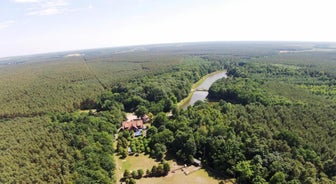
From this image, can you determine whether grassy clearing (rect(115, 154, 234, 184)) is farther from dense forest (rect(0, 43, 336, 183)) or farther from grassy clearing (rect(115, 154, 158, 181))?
dense forest (rect(0, 43, 336, 183))

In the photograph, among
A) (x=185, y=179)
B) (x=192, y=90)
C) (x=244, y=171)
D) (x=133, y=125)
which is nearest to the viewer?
(x=244, y=171)

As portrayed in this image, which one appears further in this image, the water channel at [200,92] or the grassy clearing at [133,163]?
the water channel at [200,92]

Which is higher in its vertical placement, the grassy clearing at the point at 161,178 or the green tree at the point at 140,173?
the green tree at the point at 140,173

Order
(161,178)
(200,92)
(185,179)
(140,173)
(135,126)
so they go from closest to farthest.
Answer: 1. (185,179)
2. (140,173)
3. (161,178)
4. (135,126)
5. (200,92)

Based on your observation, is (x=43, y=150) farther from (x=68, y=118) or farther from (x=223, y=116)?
(x=223, y=116)

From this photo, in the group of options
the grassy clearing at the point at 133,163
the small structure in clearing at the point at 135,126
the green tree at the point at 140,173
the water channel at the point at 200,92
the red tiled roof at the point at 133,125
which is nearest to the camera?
the green tree at the point at 140,173

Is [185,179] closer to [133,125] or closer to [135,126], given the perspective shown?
[135,126]

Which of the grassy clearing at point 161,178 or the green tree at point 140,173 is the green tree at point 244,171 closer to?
the grassy clearing at point 161,178

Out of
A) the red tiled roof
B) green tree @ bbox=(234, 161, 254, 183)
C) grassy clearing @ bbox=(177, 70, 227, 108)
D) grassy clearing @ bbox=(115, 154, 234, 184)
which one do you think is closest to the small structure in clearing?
the red tiled roof

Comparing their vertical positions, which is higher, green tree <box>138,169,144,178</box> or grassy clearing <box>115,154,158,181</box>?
green tree <box>138,169,144,178</box>

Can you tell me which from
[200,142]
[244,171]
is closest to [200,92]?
[200,142]

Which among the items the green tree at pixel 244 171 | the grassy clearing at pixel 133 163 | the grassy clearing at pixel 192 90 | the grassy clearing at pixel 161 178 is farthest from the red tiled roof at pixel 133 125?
the green tree at pixel 244 171
